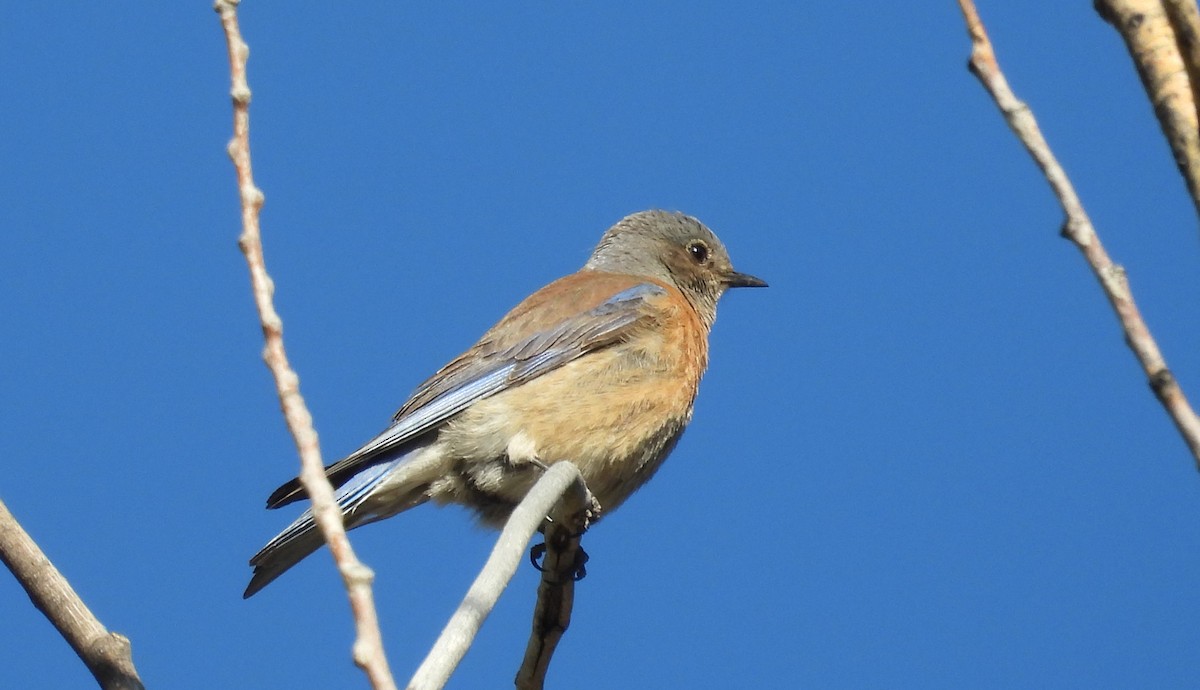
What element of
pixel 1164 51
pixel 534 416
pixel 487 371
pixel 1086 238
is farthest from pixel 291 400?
pixel 487 371

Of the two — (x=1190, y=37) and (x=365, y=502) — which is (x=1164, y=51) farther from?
(x=365, y=502)

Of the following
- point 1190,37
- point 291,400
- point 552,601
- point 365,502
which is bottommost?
point 291,400

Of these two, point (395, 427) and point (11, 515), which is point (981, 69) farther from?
point (395, 427)

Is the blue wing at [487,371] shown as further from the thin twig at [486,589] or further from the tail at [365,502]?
the thin twig at [486,589]

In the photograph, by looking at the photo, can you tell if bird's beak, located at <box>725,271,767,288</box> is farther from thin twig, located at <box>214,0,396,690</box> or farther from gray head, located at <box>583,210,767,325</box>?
thin twig, located at <box>214,0,396,690</box>

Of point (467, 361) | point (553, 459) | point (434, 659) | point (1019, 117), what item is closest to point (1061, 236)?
point (1019, 117)

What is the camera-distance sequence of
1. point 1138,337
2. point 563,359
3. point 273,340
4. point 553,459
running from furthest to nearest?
point 563,359 → point 553,459 → point 273,340 → point 1138,337
